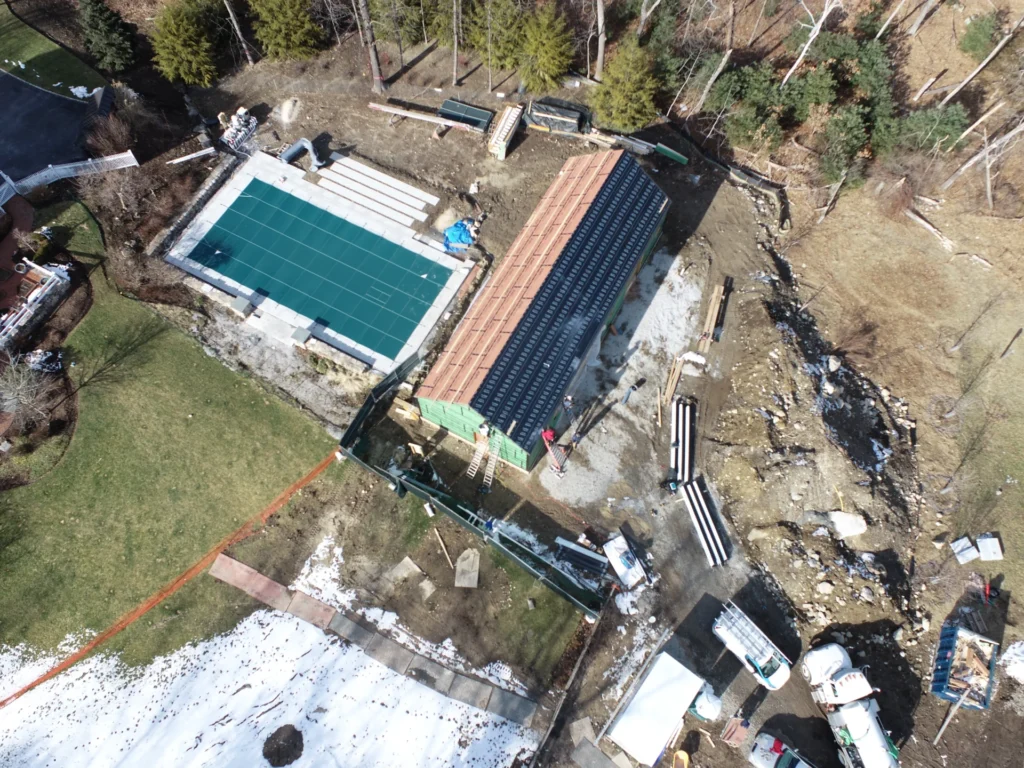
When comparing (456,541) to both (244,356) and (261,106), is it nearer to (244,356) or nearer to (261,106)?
(244,356)

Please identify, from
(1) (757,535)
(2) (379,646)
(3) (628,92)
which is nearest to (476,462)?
(2) (379,646)

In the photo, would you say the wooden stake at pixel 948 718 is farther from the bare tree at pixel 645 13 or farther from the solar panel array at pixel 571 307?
the bare tree at pixel 645 13

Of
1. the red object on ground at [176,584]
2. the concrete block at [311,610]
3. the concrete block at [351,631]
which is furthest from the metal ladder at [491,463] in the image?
the concrete block at [311,610]

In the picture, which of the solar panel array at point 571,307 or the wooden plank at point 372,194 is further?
the wooden plank at point 372,194

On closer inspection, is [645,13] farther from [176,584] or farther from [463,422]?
[176,584]

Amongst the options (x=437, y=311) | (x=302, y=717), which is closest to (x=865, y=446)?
(x=437, y=311)

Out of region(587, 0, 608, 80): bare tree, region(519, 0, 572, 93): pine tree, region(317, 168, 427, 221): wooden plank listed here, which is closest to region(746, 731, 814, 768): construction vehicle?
region(317, 168, 427, 221): wooden plank
